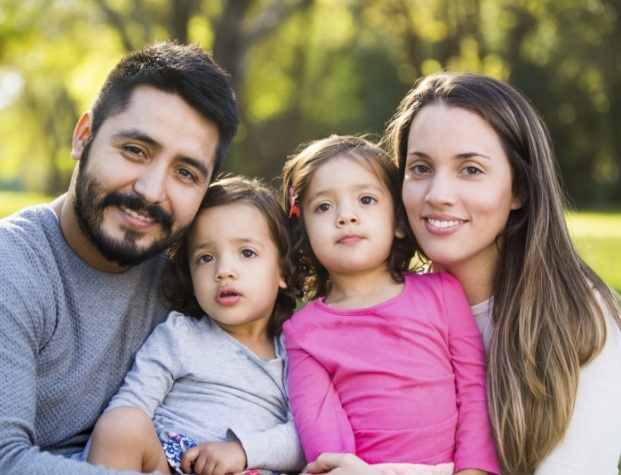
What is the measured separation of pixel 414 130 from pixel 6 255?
1.61m

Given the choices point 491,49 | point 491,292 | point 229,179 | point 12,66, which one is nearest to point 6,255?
point 229,179

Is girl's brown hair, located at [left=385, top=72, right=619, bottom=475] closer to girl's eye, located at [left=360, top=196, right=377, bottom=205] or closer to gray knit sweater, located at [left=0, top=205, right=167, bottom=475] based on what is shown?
girl's eye, located at [left=360, top=196, right=377, bottom=205]

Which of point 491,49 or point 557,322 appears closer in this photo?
point 557,322

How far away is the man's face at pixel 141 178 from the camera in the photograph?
2.98m

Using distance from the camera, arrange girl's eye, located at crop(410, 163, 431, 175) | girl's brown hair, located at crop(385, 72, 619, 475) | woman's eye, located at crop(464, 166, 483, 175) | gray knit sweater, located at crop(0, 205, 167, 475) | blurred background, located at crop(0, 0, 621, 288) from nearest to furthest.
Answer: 1. gray knit sweater, located at crop(0, 205, 167, 475)
2. girl's brown hair, located at crop(385, 72, 619, 475)
3. woman's eye, located at crop(464, 166, 483, 175)
4. girl's eye, located at crop(410, 163, 431, 175)
5. blurred background, located at crop(0, 0, 621, 288)

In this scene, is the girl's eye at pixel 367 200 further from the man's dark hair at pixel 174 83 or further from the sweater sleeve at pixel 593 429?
the sweater sleeve at pixel 593 429

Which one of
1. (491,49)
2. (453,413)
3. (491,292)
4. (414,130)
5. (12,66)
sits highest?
(491,49)


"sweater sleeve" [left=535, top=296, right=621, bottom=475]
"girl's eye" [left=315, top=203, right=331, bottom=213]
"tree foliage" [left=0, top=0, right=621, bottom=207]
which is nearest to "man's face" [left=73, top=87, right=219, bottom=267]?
"girl's eye" [left=315, top=203, right=331, bottom=213]

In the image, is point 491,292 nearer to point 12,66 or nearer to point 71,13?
point 71,13

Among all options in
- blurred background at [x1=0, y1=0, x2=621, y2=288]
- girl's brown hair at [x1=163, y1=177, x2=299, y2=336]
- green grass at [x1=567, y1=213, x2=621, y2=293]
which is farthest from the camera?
blurred background at [x1=0, y1=0, x2=621, y2=288]

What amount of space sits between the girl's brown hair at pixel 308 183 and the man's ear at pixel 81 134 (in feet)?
2.82

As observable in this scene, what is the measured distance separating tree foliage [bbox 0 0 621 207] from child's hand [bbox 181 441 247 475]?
14.4m

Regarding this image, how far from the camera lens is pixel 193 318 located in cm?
321

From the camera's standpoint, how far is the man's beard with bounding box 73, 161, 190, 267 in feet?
9.68
